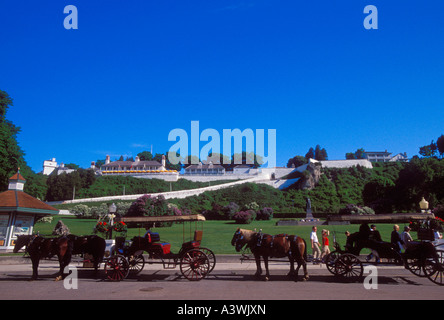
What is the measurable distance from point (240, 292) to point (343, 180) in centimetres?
7243

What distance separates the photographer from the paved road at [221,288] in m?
7.73

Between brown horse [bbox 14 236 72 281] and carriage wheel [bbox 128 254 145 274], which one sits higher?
brown horse [bbox 14 236 72 281]

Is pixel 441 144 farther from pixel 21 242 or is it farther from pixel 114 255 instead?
pixel 21 242

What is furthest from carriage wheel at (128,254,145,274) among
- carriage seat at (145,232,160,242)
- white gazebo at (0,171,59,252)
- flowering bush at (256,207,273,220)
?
flowering bush at (256,207,273,220)

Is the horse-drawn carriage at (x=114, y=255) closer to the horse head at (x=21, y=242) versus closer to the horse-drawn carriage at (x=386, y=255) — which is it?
the horse head at (x=21, y=242)

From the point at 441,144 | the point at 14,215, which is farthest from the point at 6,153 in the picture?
the point at 441,144

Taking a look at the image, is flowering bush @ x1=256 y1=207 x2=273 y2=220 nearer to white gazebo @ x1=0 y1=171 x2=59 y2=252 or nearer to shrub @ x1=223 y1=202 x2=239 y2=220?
shrub @ x1=223 y1=202 x2=239 y2=220

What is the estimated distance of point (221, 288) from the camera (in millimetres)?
8828

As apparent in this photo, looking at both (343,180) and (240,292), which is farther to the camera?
(343,180)

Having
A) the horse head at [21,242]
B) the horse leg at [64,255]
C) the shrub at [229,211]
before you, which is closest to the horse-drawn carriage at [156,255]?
the horse leg at [64,255]

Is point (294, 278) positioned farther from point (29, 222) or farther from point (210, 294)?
point (29, 222)

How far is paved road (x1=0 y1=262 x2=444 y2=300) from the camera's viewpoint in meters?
7.73

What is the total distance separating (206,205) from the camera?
2240 inches
